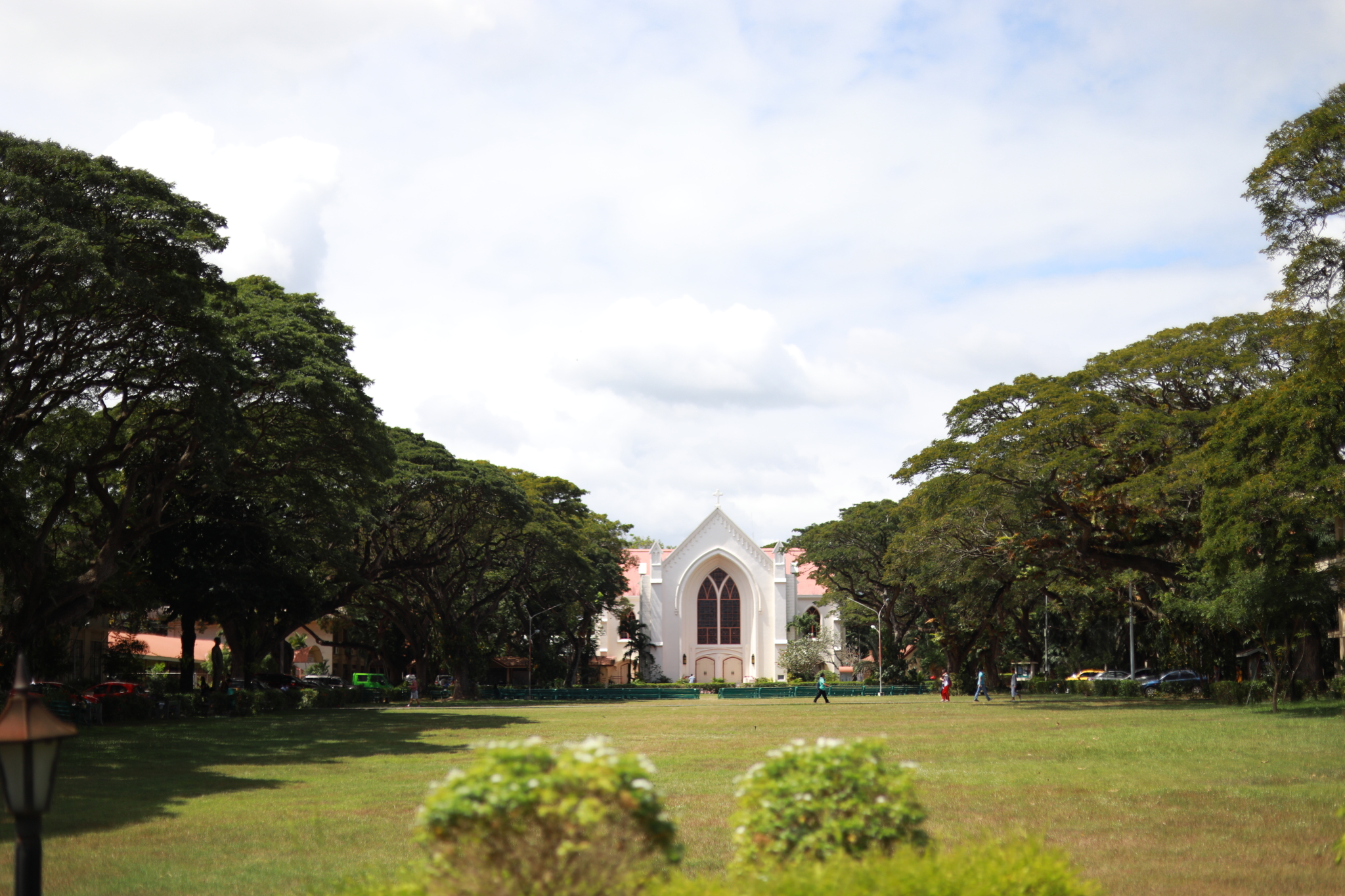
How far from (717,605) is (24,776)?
250ft

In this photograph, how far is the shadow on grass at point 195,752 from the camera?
1273 cm

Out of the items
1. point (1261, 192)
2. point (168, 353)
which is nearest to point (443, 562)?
point (168, 353)

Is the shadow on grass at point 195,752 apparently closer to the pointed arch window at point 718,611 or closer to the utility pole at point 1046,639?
the utility pole at point 1046,639

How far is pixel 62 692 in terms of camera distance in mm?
31219

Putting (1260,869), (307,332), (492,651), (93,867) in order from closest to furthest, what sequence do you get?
(1260,869)
(93,867)
(307,332)
(492,651)

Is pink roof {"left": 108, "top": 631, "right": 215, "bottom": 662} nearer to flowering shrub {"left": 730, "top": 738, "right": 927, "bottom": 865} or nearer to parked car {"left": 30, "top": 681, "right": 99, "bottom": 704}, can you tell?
parked car {"left": 30, "top": 681, "right": 99, "bottom": 704}

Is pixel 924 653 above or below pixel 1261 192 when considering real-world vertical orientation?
below

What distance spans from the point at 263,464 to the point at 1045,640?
43.2 metres

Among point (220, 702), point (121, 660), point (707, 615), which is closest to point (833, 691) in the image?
point (707, 615)

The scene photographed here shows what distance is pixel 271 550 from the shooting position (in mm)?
34656

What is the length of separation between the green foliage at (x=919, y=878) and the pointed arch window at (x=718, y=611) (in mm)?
75604

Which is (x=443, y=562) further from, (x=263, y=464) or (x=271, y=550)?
(x=263, y=464)

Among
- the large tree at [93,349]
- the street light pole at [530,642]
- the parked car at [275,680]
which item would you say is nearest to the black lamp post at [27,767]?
the large tree at [93,349]

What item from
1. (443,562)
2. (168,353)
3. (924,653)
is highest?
(168,353)
